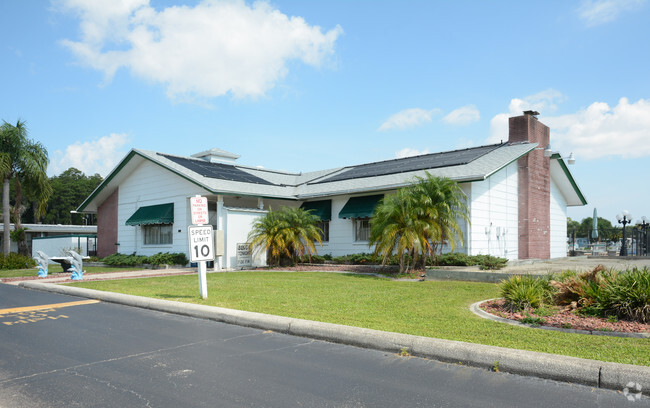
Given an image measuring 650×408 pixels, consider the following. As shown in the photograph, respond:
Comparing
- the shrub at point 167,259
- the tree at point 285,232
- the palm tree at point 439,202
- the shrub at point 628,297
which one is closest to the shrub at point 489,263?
the palm tree at point 439,202

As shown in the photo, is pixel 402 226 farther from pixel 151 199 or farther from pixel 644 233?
pixel 644 233

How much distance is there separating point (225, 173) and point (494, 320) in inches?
792

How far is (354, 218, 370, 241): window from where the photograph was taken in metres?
23.6

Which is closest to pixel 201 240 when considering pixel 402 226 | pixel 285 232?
pixel 402 226

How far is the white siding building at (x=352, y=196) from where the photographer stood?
70.5 feet

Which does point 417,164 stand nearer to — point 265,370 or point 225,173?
point 225,173

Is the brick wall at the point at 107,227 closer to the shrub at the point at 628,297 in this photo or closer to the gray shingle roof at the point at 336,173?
the gray shingle roof at the point at 336,173

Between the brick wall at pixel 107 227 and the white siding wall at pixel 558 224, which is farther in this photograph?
the brick wall at pixel 107 227

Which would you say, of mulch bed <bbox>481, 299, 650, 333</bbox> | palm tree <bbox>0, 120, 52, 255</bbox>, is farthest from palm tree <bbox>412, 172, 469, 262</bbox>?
palm tree <bbox>0, 120, 52, 255</bbox>

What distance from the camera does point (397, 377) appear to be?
5.73m

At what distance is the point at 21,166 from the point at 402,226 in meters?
24.1

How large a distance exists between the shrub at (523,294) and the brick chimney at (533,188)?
48.2 ft

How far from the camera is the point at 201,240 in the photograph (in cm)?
1149

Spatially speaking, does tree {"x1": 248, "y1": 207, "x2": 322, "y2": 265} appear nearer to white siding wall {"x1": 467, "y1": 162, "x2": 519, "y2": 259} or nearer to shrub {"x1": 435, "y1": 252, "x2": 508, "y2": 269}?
shrub {"x1": 435, "y1": 252, "x2": 508, "y2": 269}
